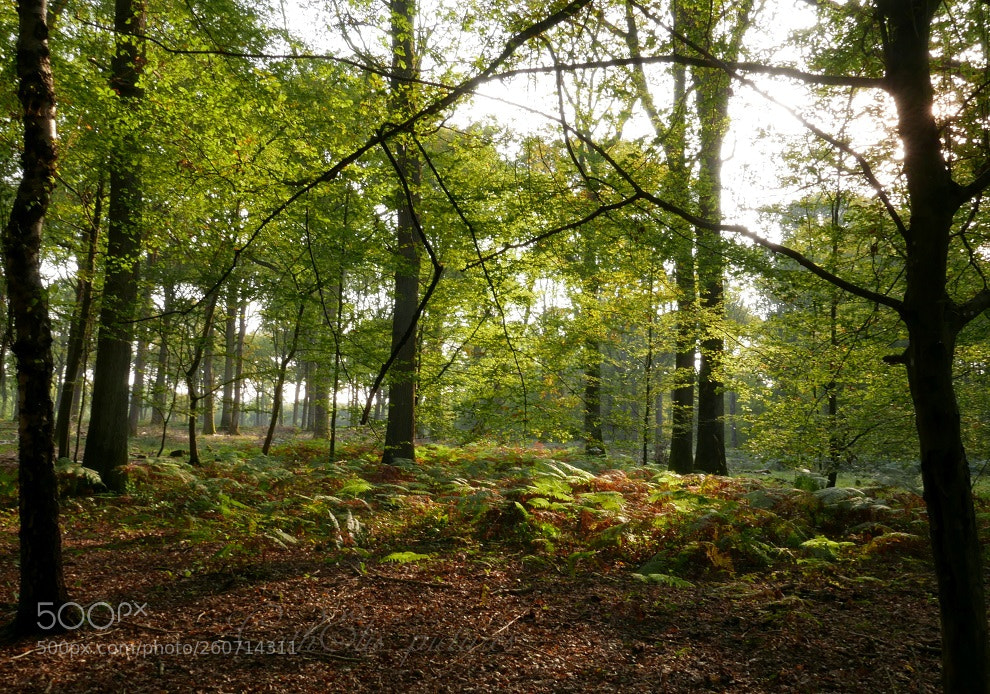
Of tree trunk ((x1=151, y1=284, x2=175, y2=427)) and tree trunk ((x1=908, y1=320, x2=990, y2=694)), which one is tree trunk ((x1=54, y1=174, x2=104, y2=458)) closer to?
tree trunk ((x1=151, y1=284, x2=175, y2=427))

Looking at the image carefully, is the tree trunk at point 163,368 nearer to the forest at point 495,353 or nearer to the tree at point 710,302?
the forest at point 495,353

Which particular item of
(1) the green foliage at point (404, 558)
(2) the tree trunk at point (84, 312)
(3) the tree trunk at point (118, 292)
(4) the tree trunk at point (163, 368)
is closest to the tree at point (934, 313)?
(4) the tree trunk at point (163, 368)

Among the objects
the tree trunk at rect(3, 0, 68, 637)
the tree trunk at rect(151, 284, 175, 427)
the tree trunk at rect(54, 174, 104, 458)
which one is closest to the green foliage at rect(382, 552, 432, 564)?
the tree trunk at rect(3, 0, 68, 637)

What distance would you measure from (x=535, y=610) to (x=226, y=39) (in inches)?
340

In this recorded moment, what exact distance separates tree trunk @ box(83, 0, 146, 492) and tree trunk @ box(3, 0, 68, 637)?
16.4 feet

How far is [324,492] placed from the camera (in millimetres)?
8969

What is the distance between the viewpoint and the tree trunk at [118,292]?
841cm

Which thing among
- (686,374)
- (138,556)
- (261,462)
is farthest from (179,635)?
(686,374)

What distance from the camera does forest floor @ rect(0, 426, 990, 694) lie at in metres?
3.80

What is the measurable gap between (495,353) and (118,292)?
6.67 meters

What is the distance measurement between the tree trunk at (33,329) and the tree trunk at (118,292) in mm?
5000

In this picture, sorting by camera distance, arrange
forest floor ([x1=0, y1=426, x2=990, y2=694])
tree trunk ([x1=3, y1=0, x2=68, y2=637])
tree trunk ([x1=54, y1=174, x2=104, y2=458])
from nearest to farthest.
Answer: tree trunk ([x1=3, y1=0, x2=68, y2=637]) → forest floor ([x1=0, y1=426, x2=990, y2=694]) → tree trunk ([x1=54, y1=174, x2=104, y2=458])

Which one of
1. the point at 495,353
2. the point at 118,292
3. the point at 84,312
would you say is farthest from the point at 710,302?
the point at 84,312

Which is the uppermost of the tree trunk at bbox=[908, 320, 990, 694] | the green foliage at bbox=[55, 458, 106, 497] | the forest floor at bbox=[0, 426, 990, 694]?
the tree trunk at bbox=[908, 320, 990, 694]
